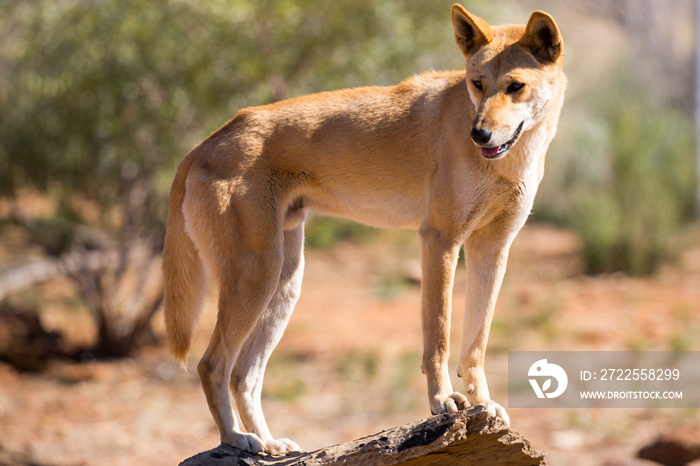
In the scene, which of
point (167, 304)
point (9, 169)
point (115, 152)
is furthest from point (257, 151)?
point (9, 169)

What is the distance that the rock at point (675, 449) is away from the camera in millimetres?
6094

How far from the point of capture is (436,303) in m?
3.76

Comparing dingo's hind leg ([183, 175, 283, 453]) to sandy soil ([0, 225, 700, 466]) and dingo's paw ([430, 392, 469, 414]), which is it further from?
sandy soil ([0, 225, 700, 466])

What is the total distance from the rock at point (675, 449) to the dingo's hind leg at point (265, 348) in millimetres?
3481

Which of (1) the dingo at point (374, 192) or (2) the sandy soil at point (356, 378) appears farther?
(2) the sandy soil at point (356, 378)

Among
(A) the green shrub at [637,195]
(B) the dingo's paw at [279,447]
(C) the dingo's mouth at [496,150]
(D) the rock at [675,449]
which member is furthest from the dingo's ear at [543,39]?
(A) the green shrub at [637,195]

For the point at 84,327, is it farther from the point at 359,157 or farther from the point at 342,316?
the point at 359,157

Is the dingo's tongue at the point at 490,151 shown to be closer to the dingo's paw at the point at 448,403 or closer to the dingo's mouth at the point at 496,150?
the dingo's mouth at the point at 496,150

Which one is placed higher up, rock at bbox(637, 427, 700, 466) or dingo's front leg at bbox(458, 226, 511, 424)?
dingo's front leg at bbox(458, 226, 511, 424)

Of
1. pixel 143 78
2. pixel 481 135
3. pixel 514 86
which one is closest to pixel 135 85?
pixel 143 78

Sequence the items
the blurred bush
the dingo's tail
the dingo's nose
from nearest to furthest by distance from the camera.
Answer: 1. the dingo's nose
2. the dingo's tail
3. the blurred bush

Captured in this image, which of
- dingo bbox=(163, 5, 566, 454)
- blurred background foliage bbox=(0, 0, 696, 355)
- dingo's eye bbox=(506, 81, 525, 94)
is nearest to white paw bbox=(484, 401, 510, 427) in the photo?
dingo bbox=(163, 5, 566, 454)

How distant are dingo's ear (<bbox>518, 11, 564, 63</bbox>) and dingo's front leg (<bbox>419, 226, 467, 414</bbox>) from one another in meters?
0.99

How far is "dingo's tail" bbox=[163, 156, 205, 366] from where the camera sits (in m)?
4.16
